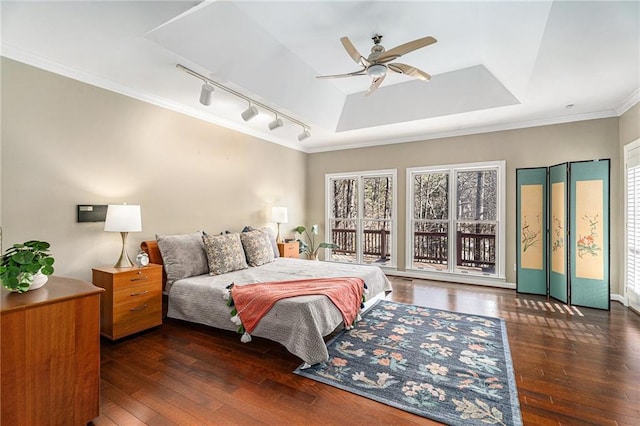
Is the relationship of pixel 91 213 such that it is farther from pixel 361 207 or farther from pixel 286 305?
pixel 361 207

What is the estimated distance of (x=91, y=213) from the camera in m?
3.25

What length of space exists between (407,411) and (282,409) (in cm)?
82

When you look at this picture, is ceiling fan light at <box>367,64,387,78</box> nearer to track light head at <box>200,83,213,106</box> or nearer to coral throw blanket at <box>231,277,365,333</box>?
track light head at <box>200,83,213,106</box>

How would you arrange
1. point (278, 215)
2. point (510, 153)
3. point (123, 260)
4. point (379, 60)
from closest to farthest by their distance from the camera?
1. point (379, 60)
2. point (123, 260)
3. point (510, 153)
4. point (278, 215)

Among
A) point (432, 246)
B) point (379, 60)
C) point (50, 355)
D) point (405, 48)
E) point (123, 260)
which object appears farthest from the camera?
point (432, 246)

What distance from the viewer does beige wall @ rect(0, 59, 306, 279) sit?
2783 millimetres

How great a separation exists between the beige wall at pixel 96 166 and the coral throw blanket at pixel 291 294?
5.72 ft

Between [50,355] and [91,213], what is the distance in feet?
6.77

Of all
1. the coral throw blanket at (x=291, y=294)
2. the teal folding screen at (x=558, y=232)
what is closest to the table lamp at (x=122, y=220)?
the coral throw blanket at (x=291, y=294)

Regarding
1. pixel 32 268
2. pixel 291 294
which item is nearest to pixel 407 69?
pixel 291 294

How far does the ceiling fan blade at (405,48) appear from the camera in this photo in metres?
2.49

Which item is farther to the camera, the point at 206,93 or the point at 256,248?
the point at 256,248

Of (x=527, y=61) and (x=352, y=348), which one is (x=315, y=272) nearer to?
(x=352, y=348)

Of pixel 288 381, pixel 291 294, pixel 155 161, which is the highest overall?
pixel 155 161
